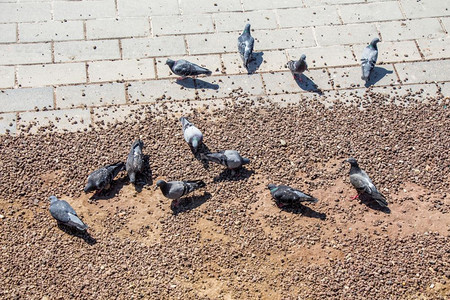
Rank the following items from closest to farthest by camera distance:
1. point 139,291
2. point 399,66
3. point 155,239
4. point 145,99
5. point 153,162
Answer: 1. point 139,291
2. point 155,239
3. point 153,162
4. point 145,99
5. point 399,66

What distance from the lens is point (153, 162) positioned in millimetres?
8117

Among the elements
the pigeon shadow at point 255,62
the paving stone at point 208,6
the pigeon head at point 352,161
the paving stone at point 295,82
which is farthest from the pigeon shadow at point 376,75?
the paving stone at point 208,6

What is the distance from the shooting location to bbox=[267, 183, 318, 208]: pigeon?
7.34 metres

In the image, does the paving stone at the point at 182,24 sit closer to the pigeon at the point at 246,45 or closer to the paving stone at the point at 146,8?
the paving stone at the point at 146,8

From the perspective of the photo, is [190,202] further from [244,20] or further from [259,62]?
[244,20]

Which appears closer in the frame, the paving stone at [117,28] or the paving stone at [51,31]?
the paving stone at [51,31]

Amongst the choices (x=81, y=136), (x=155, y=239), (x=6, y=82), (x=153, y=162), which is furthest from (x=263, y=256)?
(x=6, y=82)

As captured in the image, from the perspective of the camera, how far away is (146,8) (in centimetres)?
1065

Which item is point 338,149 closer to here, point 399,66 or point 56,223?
point 399,66

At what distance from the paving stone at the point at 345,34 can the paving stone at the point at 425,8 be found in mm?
970

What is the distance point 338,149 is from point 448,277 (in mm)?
2495

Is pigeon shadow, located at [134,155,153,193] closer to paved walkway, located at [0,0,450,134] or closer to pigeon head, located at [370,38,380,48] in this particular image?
paved walkway, located at [0,0,450,134]

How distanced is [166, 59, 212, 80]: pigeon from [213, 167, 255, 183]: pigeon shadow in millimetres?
2075

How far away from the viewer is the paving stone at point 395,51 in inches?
393
